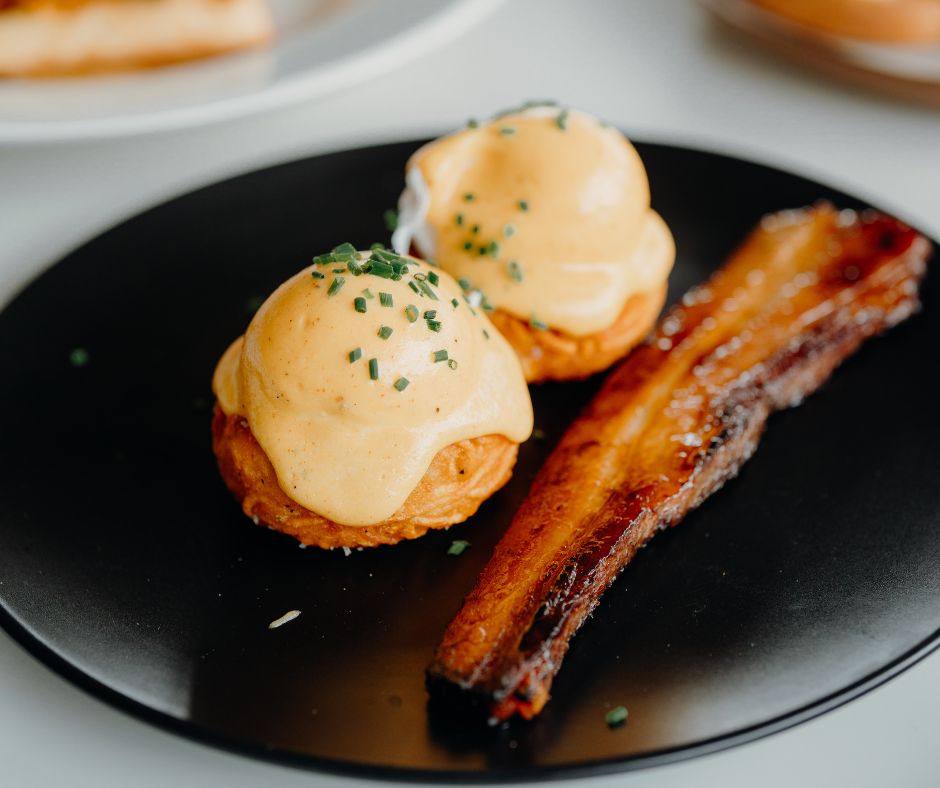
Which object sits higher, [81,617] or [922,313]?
[81,617]

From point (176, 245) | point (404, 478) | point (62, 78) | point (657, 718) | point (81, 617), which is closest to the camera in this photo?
point (657, 718)

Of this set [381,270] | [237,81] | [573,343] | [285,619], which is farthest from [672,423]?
[237,81]

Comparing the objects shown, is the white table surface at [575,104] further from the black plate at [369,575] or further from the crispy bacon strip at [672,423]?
the crispy bacon strip at [672,423]

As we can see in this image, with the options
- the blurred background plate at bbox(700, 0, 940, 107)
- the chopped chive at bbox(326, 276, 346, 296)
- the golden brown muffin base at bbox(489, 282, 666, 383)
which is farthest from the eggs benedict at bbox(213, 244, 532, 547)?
the blurred background plate at bbox(700, 0, 940, 107)

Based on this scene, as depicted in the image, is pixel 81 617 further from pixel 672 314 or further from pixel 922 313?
pixel 922 313

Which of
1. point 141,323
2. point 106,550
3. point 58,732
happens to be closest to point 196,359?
point 141,323

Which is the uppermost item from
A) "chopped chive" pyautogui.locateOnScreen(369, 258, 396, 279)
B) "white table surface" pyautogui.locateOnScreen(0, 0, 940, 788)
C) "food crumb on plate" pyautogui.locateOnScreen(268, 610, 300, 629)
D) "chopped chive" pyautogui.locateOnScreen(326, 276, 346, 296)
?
"chopped chive" pyautogui.locateOnScreen(326, 276, 346, 296)

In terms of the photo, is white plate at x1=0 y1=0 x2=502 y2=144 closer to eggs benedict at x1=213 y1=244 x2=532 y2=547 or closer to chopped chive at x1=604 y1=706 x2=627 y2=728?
eggs benedict at x1=213 y1=244 x2=532 y2=547
